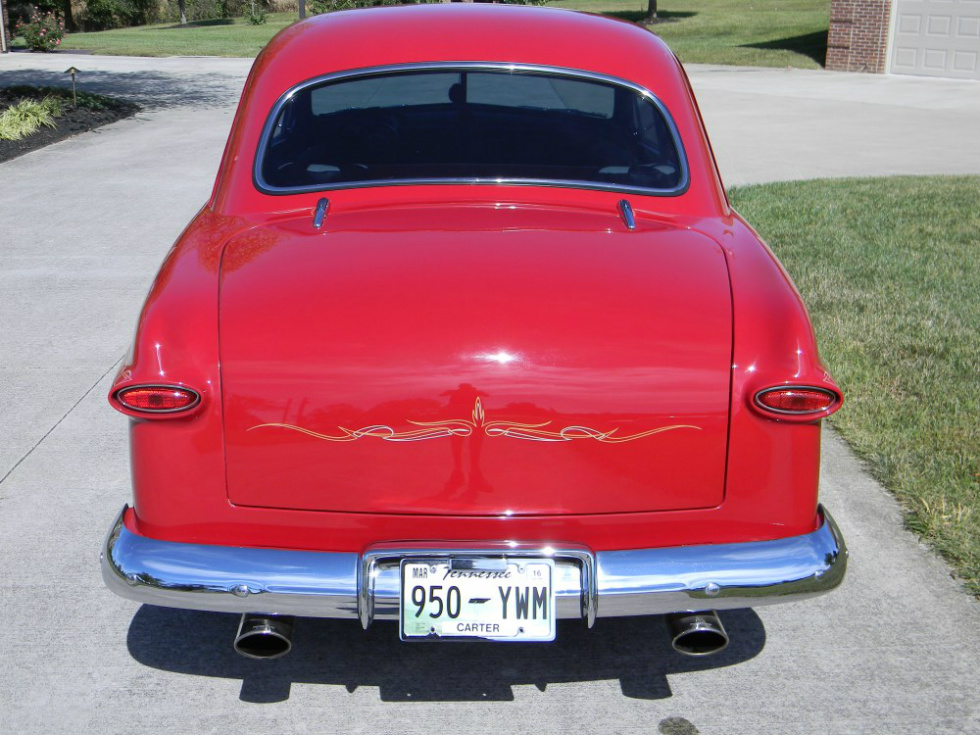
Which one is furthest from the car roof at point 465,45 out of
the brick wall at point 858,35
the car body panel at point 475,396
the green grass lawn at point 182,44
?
the green grass lawn at point 182,44

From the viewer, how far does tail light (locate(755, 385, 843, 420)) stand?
2.77 metres

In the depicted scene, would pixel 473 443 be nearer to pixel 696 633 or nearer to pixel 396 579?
pixel 396 579

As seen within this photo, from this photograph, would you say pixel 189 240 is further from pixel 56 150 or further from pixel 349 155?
pixel 56 150

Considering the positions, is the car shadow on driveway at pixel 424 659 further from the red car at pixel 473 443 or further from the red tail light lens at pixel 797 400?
the red tail light lens at pixel 797 400

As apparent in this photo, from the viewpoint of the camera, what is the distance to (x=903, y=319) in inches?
255

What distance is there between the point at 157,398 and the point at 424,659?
3.78 ft

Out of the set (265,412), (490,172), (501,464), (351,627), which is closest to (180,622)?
(351,627)

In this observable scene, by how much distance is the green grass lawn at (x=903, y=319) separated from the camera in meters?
4.44

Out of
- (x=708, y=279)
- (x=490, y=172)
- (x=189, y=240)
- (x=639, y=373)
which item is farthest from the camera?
(x=490, y=172)

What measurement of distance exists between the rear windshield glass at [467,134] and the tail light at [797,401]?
42.1 inches

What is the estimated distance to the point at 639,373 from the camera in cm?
271

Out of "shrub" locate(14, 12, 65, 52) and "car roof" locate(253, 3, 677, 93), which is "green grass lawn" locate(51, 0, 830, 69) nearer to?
"shrub" locate(14, 12, 65, 52)

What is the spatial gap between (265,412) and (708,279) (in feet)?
3.87

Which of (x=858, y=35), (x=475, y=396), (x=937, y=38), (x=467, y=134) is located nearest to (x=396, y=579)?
(x=475, y=396)
